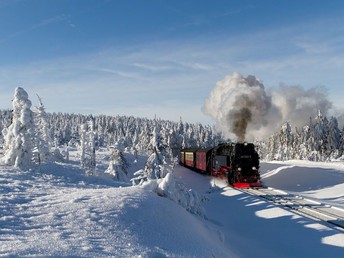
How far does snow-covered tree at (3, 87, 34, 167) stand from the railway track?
1928 cm

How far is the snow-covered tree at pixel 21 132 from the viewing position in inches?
1063

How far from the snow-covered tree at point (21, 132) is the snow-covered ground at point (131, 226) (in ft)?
5.10

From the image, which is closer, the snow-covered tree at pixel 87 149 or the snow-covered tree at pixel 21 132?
the snow-covered tree at pixel 21 132

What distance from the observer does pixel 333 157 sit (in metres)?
74.2

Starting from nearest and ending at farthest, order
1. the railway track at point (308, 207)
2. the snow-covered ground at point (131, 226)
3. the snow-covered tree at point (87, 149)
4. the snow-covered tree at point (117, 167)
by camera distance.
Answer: the snow-covered ground at point (131, 226), the railway track at point (308, 207), the snow-covered tree at point (117, 167), the snow-covered tree at point (87, 149)

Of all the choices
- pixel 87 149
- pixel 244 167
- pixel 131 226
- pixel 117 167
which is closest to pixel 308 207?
pixel 244 167

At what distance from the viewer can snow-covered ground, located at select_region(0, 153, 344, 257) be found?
9359mm

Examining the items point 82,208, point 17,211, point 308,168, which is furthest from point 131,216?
point 308,168

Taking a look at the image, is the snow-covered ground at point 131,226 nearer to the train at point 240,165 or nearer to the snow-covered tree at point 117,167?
the train at point 240,165

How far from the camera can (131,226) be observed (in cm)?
1132

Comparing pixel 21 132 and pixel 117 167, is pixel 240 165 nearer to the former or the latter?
pixel 117 167

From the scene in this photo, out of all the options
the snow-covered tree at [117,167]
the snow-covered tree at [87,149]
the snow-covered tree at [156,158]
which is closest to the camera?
the snow-covered tree at [156,158]

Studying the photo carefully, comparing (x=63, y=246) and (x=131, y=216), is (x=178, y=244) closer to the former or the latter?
(x=131, y=216)

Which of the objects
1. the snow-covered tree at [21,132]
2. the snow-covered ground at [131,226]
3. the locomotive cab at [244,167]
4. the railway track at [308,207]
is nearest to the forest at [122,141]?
the snow-covered tree at [21,132]
